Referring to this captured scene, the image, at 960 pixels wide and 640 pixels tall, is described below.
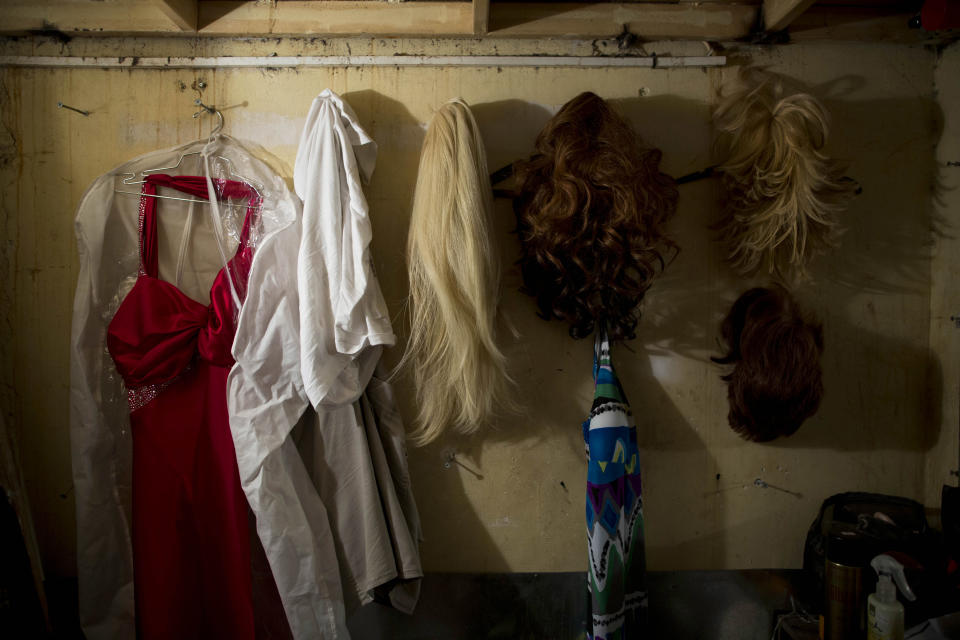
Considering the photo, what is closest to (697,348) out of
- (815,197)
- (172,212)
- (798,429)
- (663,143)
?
(798,429)

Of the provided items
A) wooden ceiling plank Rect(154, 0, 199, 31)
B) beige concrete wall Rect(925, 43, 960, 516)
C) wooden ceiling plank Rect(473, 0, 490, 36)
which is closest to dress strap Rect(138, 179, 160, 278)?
wooden ceiling plank Rect(154, 0, 199, 31)

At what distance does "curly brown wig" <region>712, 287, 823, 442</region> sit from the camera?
1.29 meters

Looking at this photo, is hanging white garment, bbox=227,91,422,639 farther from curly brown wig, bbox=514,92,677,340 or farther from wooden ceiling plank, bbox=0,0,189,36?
wooden ceiling plank, bbox=0,0,189,36

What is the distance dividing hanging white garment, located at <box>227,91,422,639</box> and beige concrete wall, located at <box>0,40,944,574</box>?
165 mm

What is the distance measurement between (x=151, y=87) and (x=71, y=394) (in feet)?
2.79

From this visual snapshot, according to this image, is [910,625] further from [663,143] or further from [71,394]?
[71,394]

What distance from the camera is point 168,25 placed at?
139 centimetres

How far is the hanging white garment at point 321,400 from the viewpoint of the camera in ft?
4.00

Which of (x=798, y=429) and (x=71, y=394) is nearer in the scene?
(x=71, y=394)

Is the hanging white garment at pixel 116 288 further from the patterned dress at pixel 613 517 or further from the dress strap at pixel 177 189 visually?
the patterned dress at pixel 613 517

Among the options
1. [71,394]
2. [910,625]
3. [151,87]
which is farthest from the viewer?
[151,87]

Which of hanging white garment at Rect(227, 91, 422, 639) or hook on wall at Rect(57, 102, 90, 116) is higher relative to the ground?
hook on wall at Rect(57, 102, 90, 116)

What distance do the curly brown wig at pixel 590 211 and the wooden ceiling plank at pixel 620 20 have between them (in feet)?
0.86

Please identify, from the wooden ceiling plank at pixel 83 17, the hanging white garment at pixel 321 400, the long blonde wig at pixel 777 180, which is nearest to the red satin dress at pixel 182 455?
the hanging white garment at pixel 321 400
